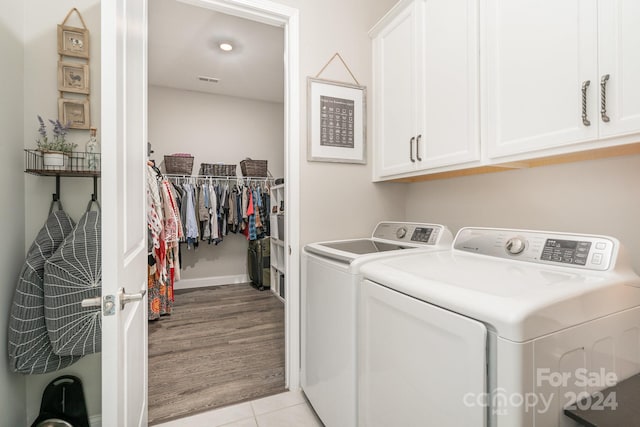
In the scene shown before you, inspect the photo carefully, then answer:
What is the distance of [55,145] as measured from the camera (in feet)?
4.09

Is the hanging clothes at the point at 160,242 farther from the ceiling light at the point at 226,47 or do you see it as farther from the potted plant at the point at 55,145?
the ceiling light at the point at 226,47

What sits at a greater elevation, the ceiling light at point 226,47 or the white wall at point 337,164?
the ceiling light at point 226,47

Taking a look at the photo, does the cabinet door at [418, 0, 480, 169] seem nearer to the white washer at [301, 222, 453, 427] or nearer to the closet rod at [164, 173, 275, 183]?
the white washer at [301, 222, 453, 427]

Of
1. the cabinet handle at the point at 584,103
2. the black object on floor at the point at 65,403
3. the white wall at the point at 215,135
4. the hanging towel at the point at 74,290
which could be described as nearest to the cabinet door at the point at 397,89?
the cabinet handle at the point at 584,103

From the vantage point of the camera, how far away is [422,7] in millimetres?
1544

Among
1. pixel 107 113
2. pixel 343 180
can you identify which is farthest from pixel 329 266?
pixel 107 113

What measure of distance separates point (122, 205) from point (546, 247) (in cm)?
145

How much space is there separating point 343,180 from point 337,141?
0.26 m

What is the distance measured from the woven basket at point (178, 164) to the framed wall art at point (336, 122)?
2.55m

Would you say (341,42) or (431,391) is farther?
(341,42)

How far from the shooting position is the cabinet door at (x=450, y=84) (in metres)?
1.29

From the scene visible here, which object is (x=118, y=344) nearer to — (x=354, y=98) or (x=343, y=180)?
(x=343, y=180)

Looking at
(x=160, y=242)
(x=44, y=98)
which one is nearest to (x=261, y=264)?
(x=160, y=242)

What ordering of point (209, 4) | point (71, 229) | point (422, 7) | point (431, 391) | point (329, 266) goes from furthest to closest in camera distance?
point (209, 4), point (422, 7), point (329, 266), point (71, 229), point (431, 391)
